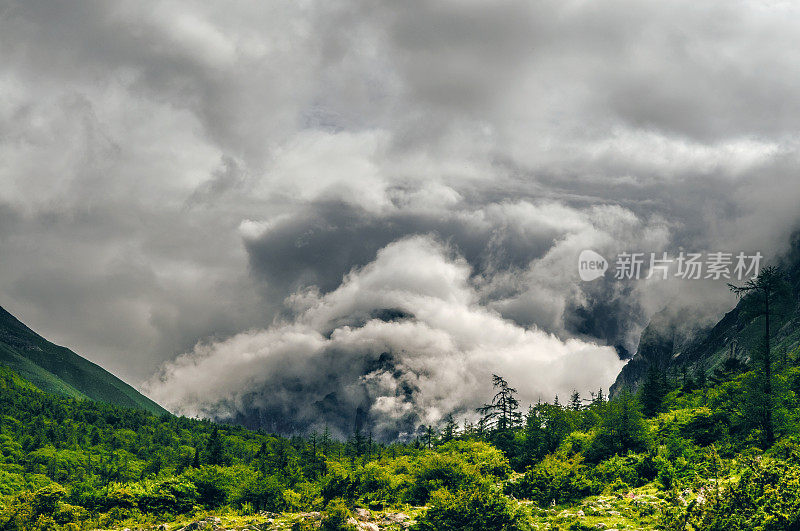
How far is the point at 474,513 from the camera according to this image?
123 feet

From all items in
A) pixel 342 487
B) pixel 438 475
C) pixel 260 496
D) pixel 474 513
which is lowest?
pixel 260 496

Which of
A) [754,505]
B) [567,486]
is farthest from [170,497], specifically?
[754,505]

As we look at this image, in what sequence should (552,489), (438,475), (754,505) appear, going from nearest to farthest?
(754,505)
(552,489)
(438,475)

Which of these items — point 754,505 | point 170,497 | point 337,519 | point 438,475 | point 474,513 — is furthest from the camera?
point 170,497

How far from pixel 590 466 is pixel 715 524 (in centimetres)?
2369

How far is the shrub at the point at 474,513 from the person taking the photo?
37.4 m

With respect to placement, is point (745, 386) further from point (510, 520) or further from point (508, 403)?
point (508, 403)

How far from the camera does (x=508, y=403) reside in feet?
361

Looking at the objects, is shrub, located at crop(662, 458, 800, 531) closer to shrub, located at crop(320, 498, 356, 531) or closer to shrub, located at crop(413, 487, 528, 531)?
shrub, located at crop(413, 487, 528, 531)

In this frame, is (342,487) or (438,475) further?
(342,487)

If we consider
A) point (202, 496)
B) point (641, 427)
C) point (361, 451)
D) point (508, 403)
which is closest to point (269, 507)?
point (202, 496)

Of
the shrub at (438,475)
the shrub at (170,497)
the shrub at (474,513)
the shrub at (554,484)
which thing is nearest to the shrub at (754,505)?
the shrub at (474,513)

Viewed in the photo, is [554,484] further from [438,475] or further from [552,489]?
[438,475]

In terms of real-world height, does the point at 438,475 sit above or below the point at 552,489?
below
